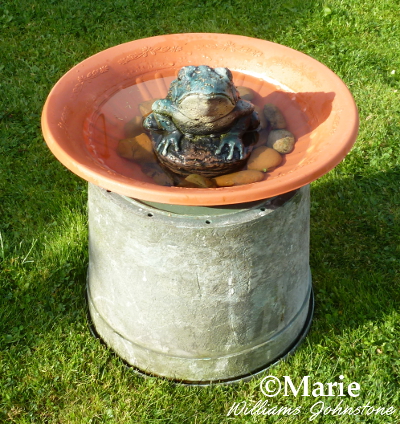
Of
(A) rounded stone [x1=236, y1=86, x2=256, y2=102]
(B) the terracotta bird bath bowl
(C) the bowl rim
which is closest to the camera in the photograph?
(C) the bowl rim

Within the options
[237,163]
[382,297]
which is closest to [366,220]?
[382,297]

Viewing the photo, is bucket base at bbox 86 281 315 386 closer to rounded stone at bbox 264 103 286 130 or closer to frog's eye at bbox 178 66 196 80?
rounded stone at bbox 264 103 286 130

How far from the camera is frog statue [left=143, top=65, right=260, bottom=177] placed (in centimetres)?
236

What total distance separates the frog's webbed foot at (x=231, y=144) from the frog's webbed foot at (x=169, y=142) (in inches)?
7.5

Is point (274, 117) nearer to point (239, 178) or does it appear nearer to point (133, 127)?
point (239, 178)

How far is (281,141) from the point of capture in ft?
8.56

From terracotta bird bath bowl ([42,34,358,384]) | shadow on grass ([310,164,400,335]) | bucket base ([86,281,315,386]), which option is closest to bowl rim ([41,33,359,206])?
terracotta bird bath bowl ([42,34,358,384])

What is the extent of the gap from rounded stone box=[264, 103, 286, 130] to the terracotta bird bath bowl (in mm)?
43

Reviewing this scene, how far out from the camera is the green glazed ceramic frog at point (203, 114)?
2311 millimetres

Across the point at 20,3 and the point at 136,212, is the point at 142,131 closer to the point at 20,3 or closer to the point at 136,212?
the point at 136,212

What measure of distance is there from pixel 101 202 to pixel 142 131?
0.43 meters

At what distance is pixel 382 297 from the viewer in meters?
3.48
